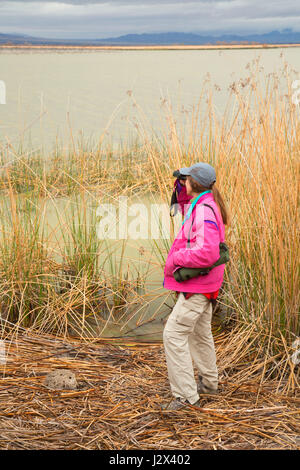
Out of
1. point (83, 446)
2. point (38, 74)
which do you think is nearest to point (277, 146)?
point (83, 446)

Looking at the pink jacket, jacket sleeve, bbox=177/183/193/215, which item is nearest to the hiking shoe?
the pink jacket

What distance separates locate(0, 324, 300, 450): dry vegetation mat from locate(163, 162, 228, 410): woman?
16 cm

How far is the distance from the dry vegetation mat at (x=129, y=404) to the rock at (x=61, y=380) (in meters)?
0.04

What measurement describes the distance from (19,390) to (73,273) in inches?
51.8

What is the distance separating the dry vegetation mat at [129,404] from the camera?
96.3 inches

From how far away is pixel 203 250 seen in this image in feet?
8.25

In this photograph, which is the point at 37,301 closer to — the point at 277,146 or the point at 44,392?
the point at 44,392

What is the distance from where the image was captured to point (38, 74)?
2644 cm

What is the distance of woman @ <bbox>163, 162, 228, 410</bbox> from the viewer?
2541 mm

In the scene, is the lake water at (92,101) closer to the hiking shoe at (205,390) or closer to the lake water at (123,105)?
the lake water at (123,105)
